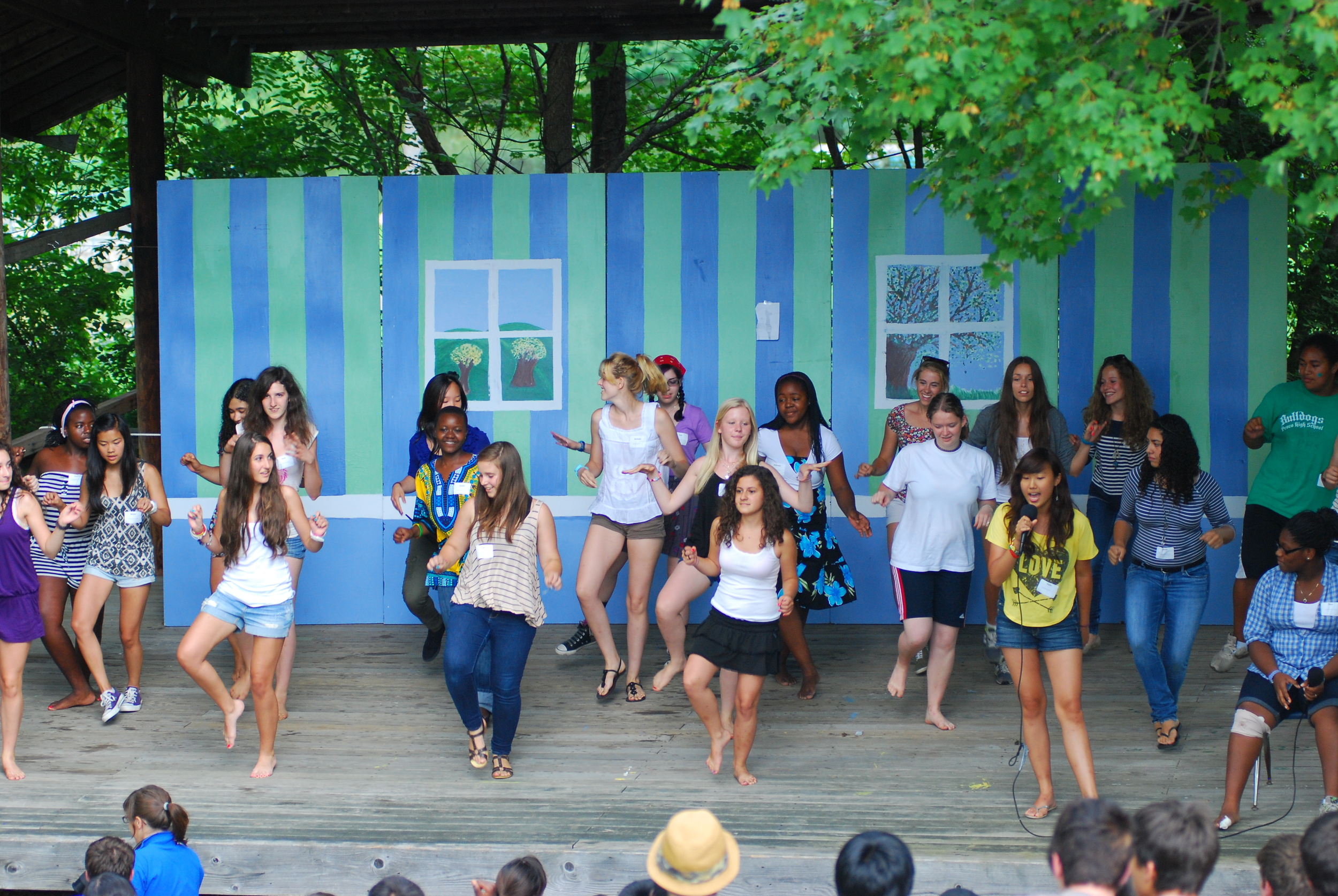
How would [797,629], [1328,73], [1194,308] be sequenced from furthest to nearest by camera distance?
[1194,308]
[797,629]
[1328,73]

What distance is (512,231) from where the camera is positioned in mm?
7527

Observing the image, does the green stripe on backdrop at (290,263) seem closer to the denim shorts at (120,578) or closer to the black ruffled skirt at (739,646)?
the denim shorts at (120,578)

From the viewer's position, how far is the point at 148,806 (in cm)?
388

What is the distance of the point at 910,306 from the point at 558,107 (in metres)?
4.95

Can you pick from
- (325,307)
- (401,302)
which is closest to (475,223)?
(401,302)

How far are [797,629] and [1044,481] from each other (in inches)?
73.1

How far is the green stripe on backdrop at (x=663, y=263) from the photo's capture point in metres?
7.46

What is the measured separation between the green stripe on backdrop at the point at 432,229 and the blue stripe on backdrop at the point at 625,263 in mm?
997

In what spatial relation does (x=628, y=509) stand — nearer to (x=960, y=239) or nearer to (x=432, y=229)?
(x=432, y=229)

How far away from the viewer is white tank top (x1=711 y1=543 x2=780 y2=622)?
16.7 ft

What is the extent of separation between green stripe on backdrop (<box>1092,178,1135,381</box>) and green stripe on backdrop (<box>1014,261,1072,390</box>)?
0.23 metres

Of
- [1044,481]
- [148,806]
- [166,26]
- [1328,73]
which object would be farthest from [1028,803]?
[166,26]

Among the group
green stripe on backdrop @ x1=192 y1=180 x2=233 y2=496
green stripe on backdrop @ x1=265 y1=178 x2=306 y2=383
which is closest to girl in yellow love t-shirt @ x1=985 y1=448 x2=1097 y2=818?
green stripe on backdrop @ x1=265 y1=178 x2=306 y2=383

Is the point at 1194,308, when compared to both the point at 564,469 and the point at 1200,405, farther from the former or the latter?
the point at 564,469
